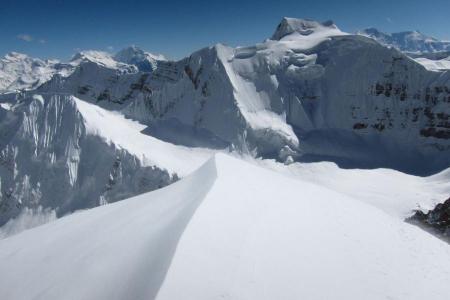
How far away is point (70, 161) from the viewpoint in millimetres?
63875

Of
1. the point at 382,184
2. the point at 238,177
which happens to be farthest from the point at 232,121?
the point at 238,177

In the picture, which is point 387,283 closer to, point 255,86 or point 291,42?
point 255,86

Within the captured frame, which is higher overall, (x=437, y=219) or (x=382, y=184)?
(x=382, y=184)

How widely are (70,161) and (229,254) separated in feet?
195

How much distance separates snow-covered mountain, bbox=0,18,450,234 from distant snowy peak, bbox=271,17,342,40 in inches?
437

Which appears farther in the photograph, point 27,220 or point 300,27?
point 300,27

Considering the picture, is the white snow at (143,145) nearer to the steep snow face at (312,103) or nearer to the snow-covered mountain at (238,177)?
the snow-covered mountain at (238,177)

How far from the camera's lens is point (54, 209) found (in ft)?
198

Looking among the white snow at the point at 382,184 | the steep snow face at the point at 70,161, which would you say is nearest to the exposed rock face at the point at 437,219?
the white snow at the point at 382,184

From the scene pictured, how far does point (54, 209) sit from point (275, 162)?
37882mm

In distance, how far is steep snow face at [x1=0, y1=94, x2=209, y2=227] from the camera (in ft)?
202

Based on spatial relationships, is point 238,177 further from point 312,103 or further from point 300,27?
point 300,27

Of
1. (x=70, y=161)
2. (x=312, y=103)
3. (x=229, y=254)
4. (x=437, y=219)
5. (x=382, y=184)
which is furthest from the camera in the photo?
(x=312, y=103)

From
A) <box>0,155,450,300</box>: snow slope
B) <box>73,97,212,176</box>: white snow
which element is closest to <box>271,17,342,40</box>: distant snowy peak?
<box>73,97,212,176</box>: white snow
